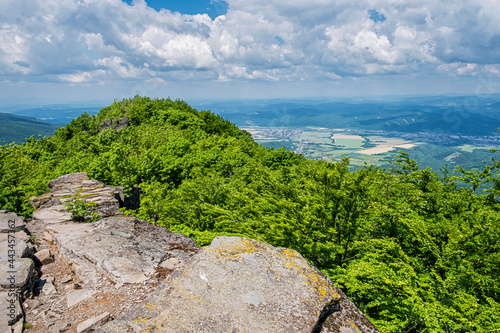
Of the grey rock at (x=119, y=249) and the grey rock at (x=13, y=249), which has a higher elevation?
the grey rock at (x=13, y=249)

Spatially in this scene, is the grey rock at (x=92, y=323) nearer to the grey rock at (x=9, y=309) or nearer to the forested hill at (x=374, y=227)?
the grey rock at (x=9, y=309)

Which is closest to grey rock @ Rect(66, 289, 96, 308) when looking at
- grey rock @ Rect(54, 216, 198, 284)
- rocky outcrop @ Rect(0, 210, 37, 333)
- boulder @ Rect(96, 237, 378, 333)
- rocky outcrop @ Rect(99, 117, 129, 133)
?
grey rock @ Rect(54, 216, 198, 284)

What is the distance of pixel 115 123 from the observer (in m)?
42.7

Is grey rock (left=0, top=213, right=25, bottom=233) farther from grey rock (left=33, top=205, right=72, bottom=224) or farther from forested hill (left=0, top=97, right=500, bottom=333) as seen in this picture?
forested hill (left=0, top=97, right=500, bottom=333)

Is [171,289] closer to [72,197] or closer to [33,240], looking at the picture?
[33,240]

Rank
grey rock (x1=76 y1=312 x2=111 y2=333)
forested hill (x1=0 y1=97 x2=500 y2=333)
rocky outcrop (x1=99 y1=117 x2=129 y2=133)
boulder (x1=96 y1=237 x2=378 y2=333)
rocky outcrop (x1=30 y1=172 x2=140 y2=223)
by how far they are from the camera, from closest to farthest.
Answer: boulder (x1=96 y1=237 x2=378 y2=333), grey rock (x1=76 y1=312 x2=111 y2=333), forested hill (x1=0 y1=97 x2=500 y2=333), rocky outcrop (x1=30 y1=172 x2=140 y2=223), rocky outcrop (x1=99 y1=117 x2=129 y2=133)

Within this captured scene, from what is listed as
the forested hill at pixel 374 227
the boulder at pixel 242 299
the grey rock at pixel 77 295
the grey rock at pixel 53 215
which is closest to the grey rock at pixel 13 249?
the grey rock at pixel 77 295

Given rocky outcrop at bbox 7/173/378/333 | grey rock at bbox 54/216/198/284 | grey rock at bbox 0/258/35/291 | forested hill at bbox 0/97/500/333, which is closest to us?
rocky outcrop at bbox 7/173/378/333

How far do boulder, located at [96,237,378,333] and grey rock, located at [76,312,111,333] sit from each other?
1.08 meters

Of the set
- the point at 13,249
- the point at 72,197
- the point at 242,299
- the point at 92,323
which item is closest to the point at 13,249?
the point at 13,249

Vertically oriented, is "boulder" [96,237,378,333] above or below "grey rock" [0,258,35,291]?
above

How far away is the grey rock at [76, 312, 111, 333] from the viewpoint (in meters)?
5.05

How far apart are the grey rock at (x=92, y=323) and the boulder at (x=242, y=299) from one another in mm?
1079

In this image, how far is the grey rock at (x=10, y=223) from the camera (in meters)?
8.72
